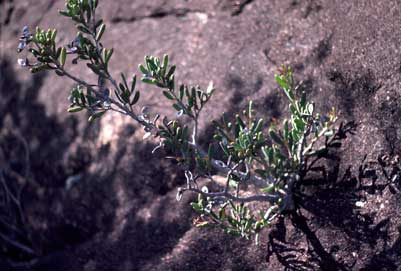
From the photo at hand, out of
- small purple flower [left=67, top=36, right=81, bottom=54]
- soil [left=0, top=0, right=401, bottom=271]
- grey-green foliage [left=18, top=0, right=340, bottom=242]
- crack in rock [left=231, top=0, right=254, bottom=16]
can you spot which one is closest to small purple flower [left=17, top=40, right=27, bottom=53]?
grey-green foliage [left=18, top=0, right=340, bottom=242]

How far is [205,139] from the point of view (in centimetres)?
350

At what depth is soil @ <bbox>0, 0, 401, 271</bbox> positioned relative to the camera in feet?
9.30

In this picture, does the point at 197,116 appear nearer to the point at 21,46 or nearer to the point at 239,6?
the point at 21,46

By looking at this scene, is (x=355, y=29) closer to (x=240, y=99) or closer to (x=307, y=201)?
(x=240, y=99)

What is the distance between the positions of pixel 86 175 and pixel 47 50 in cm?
164

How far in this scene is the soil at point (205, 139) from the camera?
9.30 ft

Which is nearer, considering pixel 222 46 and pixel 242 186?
pixel 242 186

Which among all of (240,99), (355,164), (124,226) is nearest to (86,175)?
(124,226)

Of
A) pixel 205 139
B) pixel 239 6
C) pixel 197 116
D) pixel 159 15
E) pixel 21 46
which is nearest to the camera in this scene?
pixel 21 46

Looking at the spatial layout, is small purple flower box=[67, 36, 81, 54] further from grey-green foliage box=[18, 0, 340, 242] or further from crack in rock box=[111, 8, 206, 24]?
crack in rock box=[111, 8, 206, 24]

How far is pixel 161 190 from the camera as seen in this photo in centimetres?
354

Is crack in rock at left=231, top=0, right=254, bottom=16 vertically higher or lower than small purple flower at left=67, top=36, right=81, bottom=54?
higher

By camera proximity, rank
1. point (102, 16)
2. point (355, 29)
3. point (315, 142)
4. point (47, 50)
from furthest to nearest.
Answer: point (102, 16)
point (355, 29)
point (315, 142)
point (47, 50)

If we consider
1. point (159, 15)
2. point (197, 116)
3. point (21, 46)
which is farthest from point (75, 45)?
point (159, 15)
